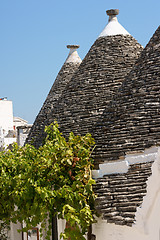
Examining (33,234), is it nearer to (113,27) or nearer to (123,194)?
(123,194)

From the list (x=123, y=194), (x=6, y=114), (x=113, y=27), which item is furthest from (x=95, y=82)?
(x=6, y=114)

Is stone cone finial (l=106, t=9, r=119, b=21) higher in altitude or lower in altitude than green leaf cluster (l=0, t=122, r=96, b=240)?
higher

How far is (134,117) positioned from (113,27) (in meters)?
4.77

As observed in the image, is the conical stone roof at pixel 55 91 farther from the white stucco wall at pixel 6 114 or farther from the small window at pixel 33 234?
the white stucco wall at pixel 6 114

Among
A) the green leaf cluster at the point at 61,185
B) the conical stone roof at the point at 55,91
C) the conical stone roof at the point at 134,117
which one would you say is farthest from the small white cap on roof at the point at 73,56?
the green leaf cluster at the point at 61,185

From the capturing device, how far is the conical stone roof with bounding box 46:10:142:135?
11.6 meters

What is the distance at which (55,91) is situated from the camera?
15547 millimetres

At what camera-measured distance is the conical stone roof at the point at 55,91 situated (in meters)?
14.4

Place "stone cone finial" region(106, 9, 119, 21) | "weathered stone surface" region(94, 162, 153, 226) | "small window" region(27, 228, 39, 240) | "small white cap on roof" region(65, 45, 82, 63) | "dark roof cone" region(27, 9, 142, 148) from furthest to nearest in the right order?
"small white cap on roof" region(65, 45, 82, 63) < "stone cone finial" region(106, 9, 119, 21) < "small window" region(27, 228, 39, 240) < "dark roof cone" region(27, 9, 142, 148) < "weathered stone surface" region(94, 162, 153, 226)

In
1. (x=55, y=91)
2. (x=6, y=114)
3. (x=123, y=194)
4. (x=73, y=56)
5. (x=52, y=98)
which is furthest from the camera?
(x=6, y=114)

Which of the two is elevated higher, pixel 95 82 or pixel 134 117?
pixel 95 82

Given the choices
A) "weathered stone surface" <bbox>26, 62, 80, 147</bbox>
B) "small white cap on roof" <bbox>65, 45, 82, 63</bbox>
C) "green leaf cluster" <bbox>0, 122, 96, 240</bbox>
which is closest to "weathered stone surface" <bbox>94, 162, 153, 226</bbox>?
"green leaf cluster" <bbox>0, 122, 96, 240</bbox>

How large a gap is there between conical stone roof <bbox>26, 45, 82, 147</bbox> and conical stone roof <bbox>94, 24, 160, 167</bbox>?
3848mm

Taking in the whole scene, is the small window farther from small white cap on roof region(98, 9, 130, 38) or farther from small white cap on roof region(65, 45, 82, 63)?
small white cap on roof region(65, 45, 82, 63)
